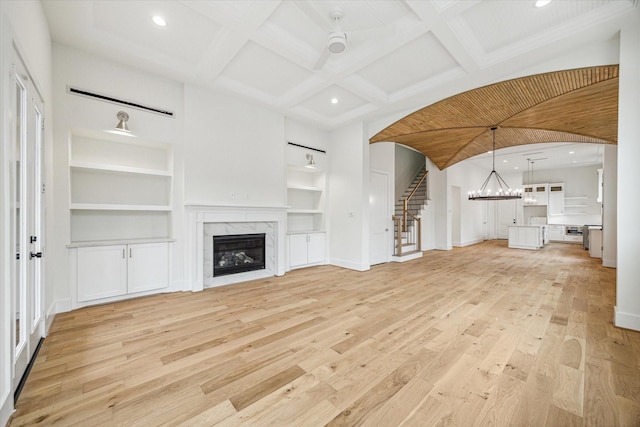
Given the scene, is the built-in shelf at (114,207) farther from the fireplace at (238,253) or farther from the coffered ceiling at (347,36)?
the coffered ceiling at (347,36)

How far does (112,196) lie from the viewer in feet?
12.3

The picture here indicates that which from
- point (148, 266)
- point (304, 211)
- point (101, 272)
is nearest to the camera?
point (101, 272)

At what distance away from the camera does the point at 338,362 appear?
2072 millimetres

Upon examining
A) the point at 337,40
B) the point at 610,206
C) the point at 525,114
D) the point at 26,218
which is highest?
the point at 525,114

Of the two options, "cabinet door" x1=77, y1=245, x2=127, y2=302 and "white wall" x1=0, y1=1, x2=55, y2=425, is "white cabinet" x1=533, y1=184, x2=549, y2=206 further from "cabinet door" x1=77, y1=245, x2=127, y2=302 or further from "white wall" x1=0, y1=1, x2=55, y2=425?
"white wall" x1=0, y1=1, x2=55, y2=425

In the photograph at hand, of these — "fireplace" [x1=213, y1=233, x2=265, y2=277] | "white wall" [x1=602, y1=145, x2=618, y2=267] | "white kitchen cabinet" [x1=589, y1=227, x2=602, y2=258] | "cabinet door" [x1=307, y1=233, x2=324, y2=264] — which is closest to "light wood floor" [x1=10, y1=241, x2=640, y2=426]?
"fireplace" [x1=213, y1=233, x2=265, y2=277]

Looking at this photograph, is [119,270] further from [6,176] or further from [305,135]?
[305,135]

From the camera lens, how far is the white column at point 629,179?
2668mm

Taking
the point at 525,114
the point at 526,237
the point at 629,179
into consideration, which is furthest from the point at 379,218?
the point at 526,237

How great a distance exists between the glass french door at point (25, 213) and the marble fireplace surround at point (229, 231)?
1.72 meters

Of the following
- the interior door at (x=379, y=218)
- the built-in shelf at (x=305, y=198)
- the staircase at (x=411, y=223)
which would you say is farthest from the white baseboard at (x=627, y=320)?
the built-in shelf at (x=305, y=198)

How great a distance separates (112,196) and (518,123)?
24.8ft

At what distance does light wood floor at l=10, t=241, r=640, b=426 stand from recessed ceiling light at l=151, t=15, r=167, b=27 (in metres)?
3.41

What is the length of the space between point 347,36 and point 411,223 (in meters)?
6.25
